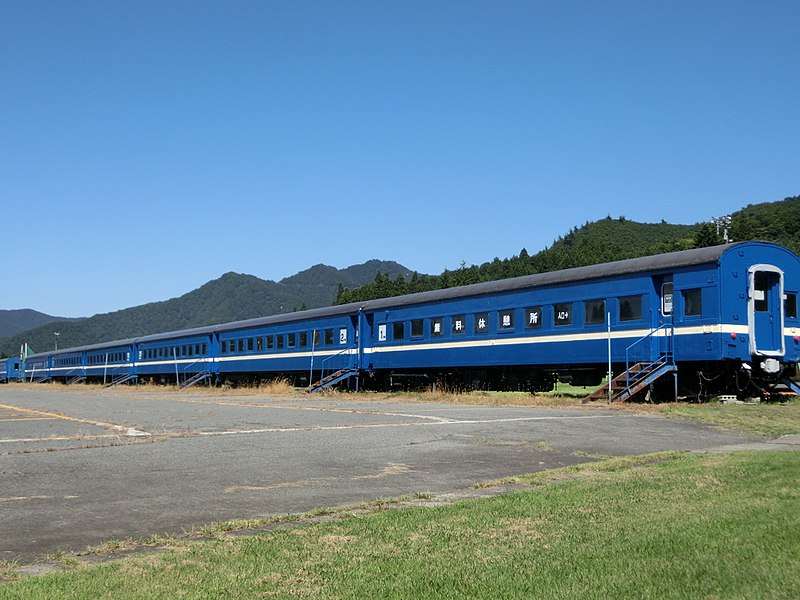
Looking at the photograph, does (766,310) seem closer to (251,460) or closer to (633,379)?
(633,379)

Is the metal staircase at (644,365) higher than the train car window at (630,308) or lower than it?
lower

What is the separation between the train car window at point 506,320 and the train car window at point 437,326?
350 cm

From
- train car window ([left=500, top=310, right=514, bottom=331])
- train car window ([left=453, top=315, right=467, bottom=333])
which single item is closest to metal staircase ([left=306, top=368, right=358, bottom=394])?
train car window ([left=453, top=315, right=467, bottom=333])

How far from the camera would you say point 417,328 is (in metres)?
33.2

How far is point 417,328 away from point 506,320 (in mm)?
5577

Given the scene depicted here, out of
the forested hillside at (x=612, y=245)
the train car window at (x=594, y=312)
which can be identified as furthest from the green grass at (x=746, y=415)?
the forested hillside at (x=612, y=245)

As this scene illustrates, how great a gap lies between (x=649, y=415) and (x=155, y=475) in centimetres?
1247

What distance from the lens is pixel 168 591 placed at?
466cm

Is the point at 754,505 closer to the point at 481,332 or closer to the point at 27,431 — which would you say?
the point at 27,431

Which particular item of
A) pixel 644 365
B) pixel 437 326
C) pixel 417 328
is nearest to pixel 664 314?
pixel 644 365

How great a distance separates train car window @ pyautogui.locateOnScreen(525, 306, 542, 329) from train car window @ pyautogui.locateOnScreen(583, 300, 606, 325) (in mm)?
1994

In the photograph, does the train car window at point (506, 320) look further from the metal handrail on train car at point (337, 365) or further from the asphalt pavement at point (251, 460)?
the metal handrail on train car at point (337, 365)

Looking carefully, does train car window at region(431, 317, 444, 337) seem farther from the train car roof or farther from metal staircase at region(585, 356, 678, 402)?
metal staircase at region(585, 356, 678, 402)

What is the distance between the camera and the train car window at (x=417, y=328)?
32.9 meters
